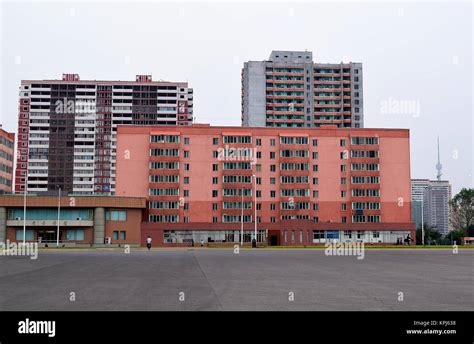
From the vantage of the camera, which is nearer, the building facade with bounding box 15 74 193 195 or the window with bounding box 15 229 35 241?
the window with bounding box 15 229 35 241

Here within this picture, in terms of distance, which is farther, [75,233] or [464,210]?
[464,210]

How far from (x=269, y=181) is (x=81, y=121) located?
8913 centimetres

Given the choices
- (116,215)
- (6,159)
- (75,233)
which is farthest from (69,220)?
(6,159)

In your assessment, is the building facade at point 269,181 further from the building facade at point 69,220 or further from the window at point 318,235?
the building facade at point 69,220

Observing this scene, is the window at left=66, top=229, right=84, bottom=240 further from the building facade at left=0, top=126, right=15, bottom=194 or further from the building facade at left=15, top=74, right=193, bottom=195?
the building facade at left=15, top=74, right=193, bottom=195

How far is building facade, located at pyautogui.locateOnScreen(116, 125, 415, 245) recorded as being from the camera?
95562mm

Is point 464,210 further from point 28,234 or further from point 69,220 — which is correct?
point 28,234

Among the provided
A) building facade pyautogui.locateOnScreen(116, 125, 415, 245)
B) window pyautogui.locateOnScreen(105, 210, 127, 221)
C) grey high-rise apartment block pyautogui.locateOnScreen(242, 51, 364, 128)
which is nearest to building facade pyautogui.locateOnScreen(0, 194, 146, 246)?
window pyautogui.locateOnScreen(105, 210, 127, 221)

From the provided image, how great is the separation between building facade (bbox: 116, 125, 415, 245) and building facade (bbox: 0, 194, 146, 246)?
7045 mm

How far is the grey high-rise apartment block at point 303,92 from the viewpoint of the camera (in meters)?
155

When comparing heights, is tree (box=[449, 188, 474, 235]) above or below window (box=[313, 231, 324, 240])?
above

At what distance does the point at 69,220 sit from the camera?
87.8 m
